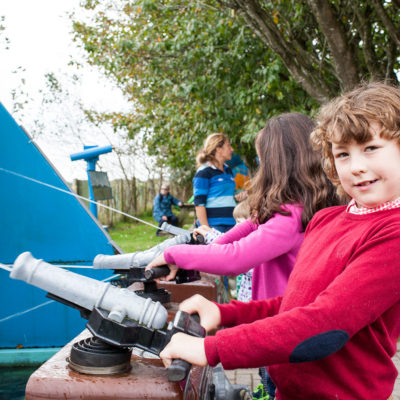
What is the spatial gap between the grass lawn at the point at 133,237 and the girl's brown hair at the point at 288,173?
873 cm

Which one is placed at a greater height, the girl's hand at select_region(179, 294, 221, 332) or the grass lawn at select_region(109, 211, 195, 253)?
the girl's hand at select_region(179, 294, 221, 332)

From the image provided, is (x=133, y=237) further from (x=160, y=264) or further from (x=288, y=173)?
(x=160, y=264)

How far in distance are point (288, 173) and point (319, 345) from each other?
1.07 meters

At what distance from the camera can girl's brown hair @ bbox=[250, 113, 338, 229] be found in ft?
6.12

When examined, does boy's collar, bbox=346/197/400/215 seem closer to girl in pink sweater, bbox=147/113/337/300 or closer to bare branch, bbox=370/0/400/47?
girl in pink sweater, bbox=147/113/337/300

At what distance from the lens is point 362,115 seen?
116cm

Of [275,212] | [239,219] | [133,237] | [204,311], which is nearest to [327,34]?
[239,219]

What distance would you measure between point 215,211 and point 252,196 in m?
2.56

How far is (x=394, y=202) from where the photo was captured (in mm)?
1119

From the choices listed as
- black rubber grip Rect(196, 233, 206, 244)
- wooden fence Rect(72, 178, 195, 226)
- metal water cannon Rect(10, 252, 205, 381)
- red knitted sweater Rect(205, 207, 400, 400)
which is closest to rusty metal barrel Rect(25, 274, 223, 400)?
metal water cannon Rect(10, 252, 205, 381)

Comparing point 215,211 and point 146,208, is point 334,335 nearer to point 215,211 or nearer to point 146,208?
point 215,211

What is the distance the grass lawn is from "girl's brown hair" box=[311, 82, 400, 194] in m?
9.47

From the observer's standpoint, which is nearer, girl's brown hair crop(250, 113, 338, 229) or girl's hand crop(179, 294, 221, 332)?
girl's hand crop(179, 294, 221, 332)

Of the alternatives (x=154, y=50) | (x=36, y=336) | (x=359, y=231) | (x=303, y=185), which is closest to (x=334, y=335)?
(x=359, y=231)
